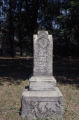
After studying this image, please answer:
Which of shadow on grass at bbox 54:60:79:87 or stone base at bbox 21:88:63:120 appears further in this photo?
shadow on grass at bbox 54:60:79:87

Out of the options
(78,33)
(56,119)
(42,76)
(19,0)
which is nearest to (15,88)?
(42,76)

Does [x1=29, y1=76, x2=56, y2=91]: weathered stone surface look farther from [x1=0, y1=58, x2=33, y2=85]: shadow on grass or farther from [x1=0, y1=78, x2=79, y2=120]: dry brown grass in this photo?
[x1=0, y1=58, x2=33, y2=85]: shadow on grass

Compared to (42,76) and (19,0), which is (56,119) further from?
(19,0)

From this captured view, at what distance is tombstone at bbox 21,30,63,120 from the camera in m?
6.23

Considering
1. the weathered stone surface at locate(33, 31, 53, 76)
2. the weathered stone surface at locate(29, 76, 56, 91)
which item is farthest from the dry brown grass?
the weathered stone surface at locate(33, 31, 53, 76)

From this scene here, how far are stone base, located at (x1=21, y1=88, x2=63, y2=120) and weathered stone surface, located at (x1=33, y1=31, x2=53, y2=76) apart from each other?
811 millimetres

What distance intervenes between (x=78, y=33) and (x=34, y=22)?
749 centimetres

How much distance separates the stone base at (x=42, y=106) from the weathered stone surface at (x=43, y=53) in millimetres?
811

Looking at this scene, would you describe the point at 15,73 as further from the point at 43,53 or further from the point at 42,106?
the point at 42,106

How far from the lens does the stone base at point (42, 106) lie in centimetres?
622

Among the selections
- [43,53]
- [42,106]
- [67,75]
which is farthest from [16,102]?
[67,75]

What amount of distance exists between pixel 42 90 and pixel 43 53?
3.24 feet

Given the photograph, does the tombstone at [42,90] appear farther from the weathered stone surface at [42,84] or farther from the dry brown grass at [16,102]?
the dry brown grass at [16,102]

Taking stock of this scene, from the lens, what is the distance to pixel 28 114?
6254 mm
